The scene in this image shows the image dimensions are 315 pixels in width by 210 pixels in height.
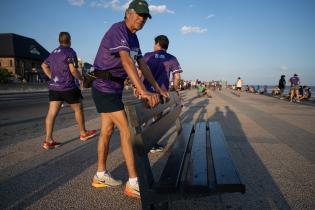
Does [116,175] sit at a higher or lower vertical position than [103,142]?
lower

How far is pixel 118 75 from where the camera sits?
9.93 feet

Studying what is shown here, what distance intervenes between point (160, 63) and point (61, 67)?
1.75 metres

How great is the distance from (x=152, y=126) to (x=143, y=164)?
1.34ft

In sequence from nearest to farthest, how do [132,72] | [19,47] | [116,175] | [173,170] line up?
[173,170] → [132,72] → [116,175] → [19,47]

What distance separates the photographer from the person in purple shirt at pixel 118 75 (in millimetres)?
2623

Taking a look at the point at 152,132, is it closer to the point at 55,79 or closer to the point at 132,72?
the point at 132,72

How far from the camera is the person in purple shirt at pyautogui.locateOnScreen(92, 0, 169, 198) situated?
8.61 ft

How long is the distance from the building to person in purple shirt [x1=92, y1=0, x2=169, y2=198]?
7029cm

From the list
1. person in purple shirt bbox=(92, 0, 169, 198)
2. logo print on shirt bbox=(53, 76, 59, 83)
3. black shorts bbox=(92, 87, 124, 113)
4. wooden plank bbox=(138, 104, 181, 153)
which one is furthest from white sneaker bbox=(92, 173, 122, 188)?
logo print on shirt bbox=(53, 76, 59, 83)

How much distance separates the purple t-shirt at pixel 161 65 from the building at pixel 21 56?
226 feet

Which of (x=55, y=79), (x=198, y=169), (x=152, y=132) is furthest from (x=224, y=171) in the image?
(x=55, y=79)

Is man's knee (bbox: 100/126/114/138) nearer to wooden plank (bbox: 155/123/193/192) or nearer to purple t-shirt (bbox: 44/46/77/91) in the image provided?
wooden plank (bbox: 155/123/193/192)

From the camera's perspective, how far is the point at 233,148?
501 centimetres

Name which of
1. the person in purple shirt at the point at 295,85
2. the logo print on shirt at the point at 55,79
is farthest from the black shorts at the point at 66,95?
the person in purple shirt at the point at 295,85
